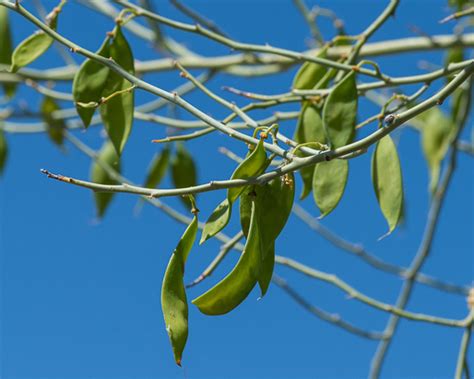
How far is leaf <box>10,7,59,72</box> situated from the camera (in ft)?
3.94

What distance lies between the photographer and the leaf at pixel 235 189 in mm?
853

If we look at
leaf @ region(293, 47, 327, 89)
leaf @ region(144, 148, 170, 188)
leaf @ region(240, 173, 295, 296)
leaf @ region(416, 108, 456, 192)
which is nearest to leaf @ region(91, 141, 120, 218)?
leaf @ region(144, 148, 170, 188)

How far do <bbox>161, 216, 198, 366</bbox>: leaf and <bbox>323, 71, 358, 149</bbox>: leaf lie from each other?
21 cm

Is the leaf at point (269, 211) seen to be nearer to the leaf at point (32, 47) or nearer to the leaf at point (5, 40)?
the leaf at point (32, 47)

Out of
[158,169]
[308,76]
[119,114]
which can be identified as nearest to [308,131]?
[308,76]

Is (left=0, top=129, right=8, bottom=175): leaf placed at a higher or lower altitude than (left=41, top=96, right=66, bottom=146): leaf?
lower

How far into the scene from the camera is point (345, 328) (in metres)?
1.67

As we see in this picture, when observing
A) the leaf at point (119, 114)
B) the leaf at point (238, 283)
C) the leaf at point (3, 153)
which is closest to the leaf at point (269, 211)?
the leaf at point (238, 283)

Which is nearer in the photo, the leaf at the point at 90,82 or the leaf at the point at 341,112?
the leaf at the point at 341,112

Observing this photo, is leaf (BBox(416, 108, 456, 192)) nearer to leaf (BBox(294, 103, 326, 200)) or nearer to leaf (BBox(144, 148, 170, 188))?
leaf (BBox(144, 148, 170, 188))

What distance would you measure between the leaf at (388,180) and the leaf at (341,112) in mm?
74

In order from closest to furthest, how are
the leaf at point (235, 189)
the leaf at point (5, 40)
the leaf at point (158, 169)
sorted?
the leaf at point (235, 189)
the leaf at point (5, 40)
the leaf at point (158, 169)

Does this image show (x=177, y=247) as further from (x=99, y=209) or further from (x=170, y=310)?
(x=99, y=209)

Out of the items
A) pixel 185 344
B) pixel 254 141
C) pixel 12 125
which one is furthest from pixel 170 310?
pixel 12 125
